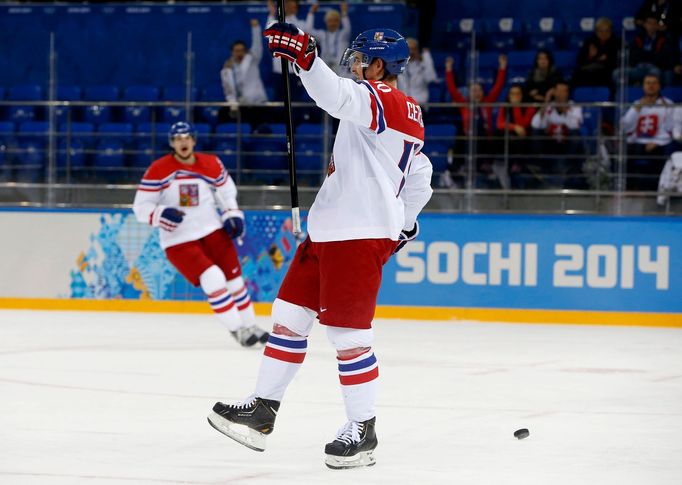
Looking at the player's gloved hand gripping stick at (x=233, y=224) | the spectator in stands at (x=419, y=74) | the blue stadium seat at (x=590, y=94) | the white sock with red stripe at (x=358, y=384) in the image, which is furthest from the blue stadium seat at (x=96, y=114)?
the white sock with red stripe at (x=358, y=384)

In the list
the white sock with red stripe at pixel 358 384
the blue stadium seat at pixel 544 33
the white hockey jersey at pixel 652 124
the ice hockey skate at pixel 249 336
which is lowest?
the ice hockey skate at pixel 249 336

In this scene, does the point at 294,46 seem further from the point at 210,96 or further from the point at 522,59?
the point at 522,59

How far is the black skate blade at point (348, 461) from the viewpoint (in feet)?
13.5

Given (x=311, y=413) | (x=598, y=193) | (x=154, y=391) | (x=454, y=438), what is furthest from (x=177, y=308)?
(x=454, y=438)

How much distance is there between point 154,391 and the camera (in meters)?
5.91

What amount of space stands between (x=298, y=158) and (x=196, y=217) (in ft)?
7.35

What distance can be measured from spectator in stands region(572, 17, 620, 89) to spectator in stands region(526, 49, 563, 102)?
0.51 meters

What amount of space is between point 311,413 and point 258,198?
16.6ft

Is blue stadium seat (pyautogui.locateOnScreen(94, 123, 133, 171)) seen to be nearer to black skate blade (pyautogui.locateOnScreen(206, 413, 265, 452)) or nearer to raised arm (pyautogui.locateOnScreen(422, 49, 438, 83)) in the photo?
raised arm (pyautogui.locateOnScreen(422, 49, 438, 83))

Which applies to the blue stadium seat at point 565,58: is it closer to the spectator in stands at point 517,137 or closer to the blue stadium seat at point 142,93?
the spectator in stands at point 517,137

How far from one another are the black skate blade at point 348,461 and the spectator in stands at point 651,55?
6758mm

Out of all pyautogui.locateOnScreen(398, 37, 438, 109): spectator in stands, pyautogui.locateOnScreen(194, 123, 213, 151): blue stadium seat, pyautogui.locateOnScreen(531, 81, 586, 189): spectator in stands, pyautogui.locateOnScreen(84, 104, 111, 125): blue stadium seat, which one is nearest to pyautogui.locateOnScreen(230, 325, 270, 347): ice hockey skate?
pyautogui.locateOnScreen(194, 123, 213, 151): blue stadium seat

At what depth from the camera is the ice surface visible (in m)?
4.08

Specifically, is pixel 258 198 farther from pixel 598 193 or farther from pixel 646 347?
pixel 646 347
